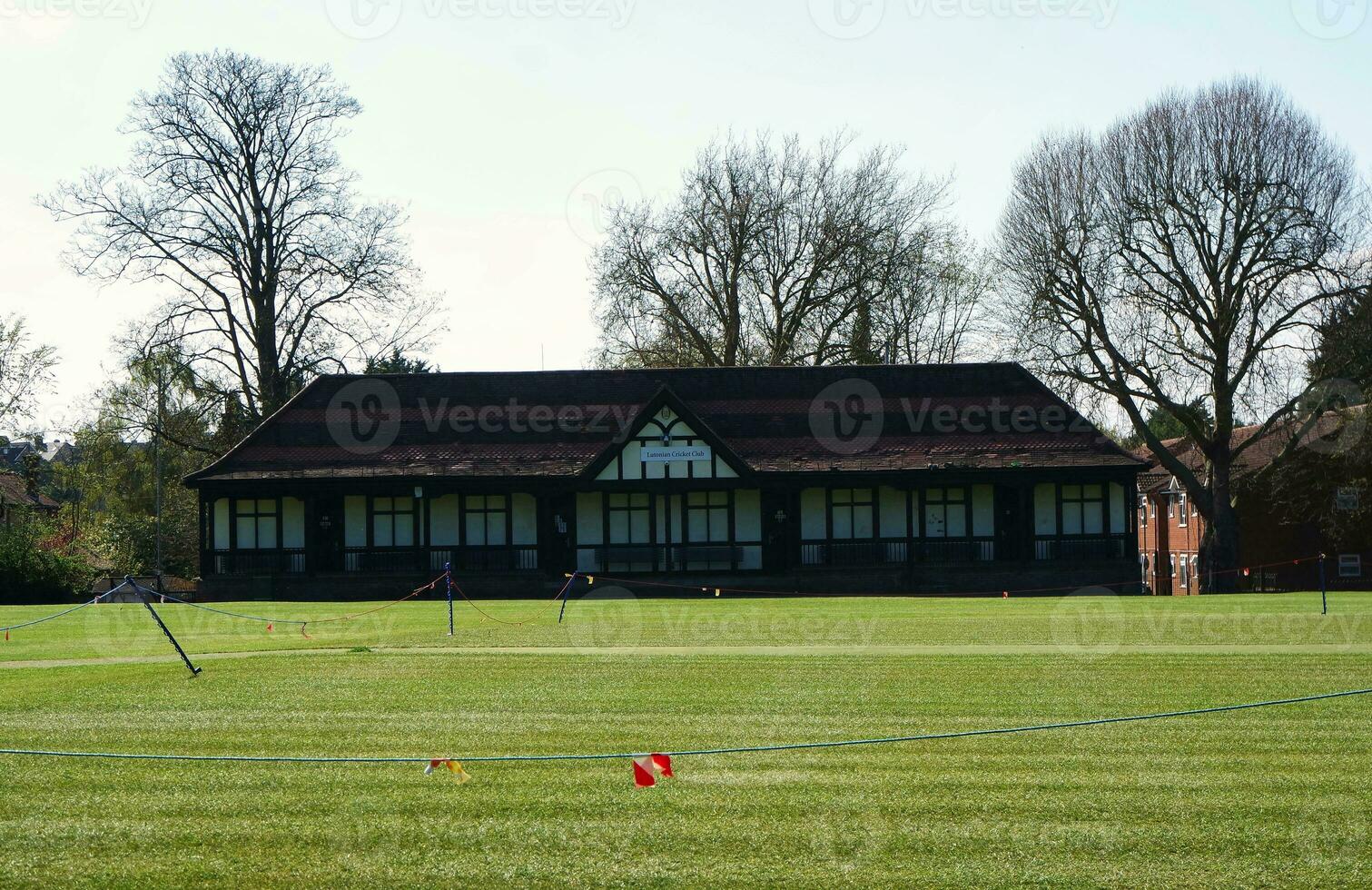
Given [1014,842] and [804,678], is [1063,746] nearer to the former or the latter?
[1014,842]

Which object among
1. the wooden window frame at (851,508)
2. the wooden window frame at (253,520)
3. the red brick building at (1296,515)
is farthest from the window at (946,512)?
the wooden window frame at (253,520)

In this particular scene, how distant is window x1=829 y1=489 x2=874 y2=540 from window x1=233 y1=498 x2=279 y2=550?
55.8 ft

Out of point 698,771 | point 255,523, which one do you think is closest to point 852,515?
point 255,523

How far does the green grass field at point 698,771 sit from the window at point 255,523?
22.2 meters

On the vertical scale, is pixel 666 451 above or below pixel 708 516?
above

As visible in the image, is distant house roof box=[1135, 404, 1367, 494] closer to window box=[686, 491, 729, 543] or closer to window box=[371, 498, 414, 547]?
window box=[686, 491, 729, 543]

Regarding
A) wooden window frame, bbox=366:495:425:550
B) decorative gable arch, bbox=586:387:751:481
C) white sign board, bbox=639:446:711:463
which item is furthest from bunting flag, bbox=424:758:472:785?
wooden window frame, bbox=366:495:425:550

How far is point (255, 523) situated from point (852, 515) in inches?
719

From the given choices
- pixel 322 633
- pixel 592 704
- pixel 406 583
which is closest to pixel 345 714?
pixel 592 704

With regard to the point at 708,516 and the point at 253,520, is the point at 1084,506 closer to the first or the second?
the point at 708,516

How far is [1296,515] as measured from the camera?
1989 inches

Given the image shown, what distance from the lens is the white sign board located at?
40.2m

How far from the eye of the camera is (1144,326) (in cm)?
4328

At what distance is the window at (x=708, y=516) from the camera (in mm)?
40938
